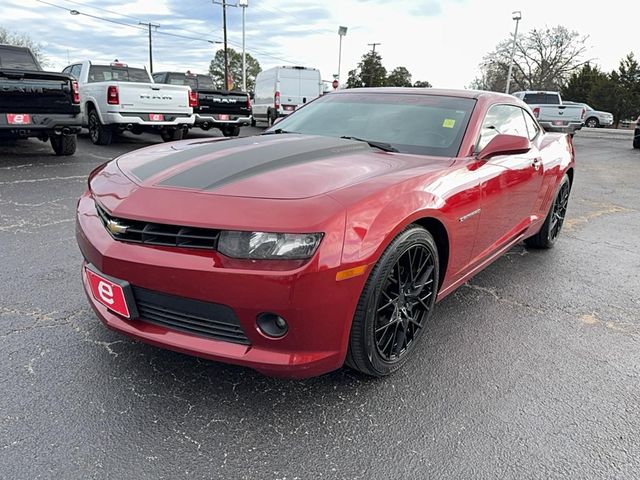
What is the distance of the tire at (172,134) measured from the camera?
11.1 metres

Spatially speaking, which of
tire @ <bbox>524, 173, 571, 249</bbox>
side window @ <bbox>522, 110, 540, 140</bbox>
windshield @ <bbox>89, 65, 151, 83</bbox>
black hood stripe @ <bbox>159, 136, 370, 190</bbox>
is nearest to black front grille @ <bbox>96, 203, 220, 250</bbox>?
black hood stripe @ <bbox>159, 136, 370, 190</bbox>

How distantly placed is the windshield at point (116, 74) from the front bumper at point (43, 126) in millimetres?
3283

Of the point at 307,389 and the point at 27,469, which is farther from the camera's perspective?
the point at 307,389

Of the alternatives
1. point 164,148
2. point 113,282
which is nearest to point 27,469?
point 113,282

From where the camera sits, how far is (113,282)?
81.7 inches

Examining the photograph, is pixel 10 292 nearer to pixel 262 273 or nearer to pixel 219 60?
pixel 262 273

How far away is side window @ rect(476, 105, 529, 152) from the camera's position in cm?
319

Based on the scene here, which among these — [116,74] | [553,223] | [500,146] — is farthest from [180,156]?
[116,74]

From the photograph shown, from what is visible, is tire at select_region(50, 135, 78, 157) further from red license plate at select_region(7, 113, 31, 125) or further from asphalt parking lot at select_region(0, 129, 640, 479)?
asphalt parking lot at select_region(0, 129, 640, 479)

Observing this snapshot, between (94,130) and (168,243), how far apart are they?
32.2 ft

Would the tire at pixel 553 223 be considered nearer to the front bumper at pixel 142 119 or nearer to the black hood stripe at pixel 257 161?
the black hood stripe at pixel 257 161

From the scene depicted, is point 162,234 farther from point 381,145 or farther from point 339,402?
point 381,145

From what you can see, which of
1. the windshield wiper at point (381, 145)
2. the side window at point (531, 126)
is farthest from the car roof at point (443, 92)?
the windshield wiper at point (381, 145)

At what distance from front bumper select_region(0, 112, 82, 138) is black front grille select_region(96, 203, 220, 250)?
20.8 ft
